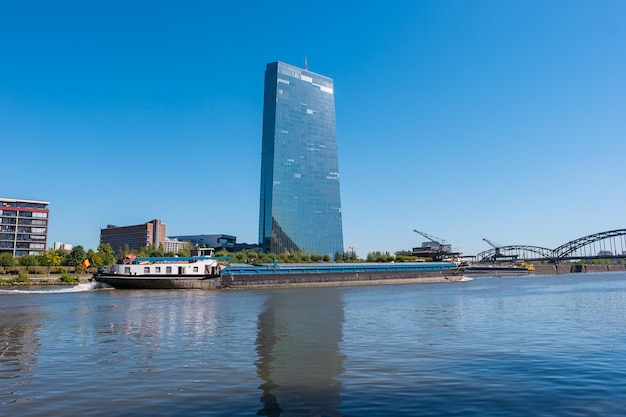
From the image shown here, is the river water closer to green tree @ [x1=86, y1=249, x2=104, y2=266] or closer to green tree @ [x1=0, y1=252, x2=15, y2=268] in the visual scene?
green tree @ [x1=0, y1=252, x2=15, y2=268]

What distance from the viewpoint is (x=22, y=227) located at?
184 meters

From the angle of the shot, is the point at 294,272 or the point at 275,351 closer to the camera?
the point at 275,351

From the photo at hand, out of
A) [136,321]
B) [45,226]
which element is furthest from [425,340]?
[45,226]

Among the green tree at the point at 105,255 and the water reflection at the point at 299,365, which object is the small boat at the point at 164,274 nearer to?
the water reflection at the point at 299,365

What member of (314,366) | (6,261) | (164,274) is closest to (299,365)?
(314,366)

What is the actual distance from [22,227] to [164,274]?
13397cm

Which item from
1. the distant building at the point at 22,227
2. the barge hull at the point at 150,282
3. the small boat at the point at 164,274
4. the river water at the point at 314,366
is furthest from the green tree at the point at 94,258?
the river water at the point at 314,366

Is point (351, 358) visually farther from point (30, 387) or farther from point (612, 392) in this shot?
point (30, 387)

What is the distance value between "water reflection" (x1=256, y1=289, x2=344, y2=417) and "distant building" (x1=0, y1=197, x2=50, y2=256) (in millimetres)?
180753

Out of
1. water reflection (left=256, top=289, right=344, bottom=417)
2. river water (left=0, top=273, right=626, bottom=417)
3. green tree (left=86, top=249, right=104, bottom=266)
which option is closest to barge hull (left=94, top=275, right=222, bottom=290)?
river water (left=0, top=273, right=626, bottom=417)

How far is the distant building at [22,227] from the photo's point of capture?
592 ft

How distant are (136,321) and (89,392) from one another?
2163 centimetres

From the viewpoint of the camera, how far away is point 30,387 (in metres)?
16.7

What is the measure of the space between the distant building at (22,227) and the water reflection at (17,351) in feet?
542
